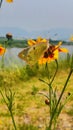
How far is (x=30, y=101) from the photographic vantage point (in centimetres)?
509

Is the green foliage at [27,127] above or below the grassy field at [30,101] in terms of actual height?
above

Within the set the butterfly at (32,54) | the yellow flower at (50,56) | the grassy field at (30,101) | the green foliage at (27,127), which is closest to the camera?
the butterfly at (32,54)

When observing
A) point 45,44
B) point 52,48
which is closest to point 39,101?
point 52,48

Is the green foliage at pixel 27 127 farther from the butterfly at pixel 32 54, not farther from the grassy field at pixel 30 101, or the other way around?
the butterfly at pixel 32 54

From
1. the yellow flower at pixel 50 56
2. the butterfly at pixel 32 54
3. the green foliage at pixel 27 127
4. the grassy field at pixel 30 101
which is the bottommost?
the grassy field at pixel 30 101

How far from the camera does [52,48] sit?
1.54 meters

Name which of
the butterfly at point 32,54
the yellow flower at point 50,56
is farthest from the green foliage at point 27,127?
the butterfly at point 32,54

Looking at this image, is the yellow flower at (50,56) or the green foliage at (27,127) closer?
the yellow flower at (50,56)

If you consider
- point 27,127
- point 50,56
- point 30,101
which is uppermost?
point 50,56

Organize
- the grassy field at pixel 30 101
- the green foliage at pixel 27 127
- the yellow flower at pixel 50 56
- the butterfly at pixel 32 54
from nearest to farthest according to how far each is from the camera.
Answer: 1. the butterfly at pixel 32 54
2. the yellow flower at pixel 50 56
3. the green foliage at pixel 27 127
4. the grassy field at pixel 30 101

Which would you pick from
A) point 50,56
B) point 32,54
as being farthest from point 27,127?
point 32,54

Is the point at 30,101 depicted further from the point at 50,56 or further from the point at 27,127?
the point at 50,56

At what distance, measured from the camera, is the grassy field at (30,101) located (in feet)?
13.0

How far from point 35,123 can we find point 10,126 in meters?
0.33
